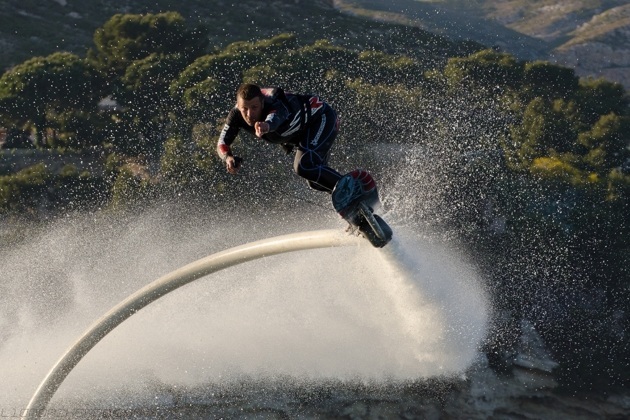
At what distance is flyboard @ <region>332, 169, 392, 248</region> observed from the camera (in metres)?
12.6

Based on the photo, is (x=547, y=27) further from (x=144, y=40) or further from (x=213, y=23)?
(x=144, y=40)

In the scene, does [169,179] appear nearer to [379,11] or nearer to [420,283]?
[420,283]

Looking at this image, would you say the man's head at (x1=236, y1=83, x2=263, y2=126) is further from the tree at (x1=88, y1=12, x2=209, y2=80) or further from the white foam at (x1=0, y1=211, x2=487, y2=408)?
the tree at (x1=88, y1=12, x2=209, y2=80)

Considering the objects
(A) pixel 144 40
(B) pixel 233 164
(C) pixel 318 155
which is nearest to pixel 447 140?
(A) pixel 144 40

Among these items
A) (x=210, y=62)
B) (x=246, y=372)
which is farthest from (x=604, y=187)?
(x=210, y=62)

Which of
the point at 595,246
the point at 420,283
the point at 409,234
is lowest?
the point at 595,246

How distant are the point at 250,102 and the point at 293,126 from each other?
3.83 ft

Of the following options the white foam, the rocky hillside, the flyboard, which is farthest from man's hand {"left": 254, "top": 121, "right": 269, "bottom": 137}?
the rocky hillside

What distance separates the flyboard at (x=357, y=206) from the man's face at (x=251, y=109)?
1.73 meters

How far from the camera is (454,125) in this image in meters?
42.8

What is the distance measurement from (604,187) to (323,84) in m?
17.3

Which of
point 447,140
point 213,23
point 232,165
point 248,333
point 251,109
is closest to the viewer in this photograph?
point 251,109

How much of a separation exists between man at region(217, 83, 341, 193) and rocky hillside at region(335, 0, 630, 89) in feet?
366

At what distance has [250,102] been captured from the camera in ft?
39.5
